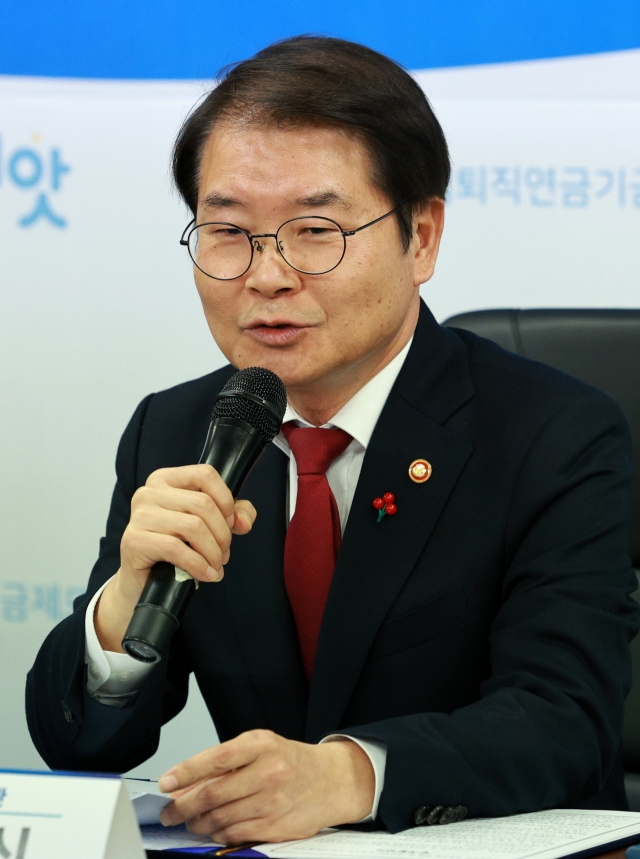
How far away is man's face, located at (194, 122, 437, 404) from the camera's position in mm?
1435

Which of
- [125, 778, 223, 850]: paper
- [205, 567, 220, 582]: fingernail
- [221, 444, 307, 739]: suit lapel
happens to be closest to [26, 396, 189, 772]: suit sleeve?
[221, 444, 307, 739]: suit lapel

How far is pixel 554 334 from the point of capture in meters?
1.80

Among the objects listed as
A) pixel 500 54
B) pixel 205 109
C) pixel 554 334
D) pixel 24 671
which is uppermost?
pixel 500 54

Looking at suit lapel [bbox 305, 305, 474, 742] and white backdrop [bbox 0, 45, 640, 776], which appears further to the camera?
white backdrop [bbox 0, 45, 640, 776]

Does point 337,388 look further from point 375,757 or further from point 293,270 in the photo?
point 375,757

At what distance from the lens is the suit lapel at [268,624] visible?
150cm

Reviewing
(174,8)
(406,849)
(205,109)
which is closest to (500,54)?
(174,8)

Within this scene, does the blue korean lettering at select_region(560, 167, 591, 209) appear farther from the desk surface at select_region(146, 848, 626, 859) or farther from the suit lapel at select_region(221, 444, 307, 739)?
the desk surface at select_region(146, 848, 626, 859)

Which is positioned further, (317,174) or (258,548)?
(258,548)

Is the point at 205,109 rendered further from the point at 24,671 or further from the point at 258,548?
the point at 24,671

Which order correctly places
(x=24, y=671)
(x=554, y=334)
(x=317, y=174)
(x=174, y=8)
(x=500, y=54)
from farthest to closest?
(x=24, y=671) → (x=174, y=8) → (x=500, y=54) → (x=554, y=334) → (x=317, y=174)

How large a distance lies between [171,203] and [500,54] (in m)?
0.82

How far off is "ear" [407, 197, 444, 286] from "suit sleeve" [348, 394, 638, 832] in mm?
304

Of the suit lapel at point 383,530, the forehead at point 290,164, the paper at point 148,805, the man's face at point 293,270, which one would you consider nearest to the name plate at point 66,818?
the paper at point 148,805
